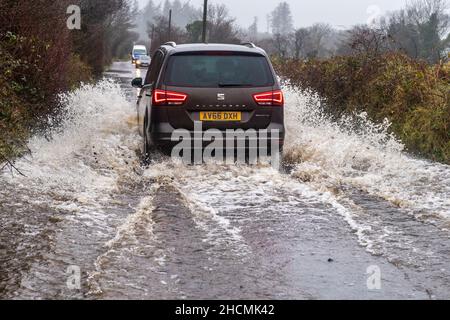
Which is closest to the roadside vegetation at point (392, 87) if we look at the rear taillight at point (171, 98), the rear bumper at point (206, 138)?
the rear bumper at point (206, 138)

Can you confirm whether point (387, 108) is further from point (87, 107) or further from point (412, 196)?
point (87, 107)

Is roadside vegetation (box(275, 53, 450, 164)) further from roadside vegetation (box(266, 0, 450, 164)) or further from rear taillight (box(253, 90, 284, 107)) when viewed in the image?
rear taillight (box(253, 90, 284, 107))

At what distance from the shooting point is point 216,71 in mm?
8336

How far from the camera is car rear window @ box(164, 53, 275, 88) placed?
8.27 m

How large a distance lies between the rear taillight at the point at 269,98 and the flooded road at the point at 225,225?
906mm

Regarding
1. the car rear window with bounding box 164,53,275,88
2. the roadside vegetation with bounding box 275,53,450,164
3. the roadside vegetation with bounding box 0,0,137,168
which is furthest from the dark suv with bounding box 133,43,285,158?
the roadside vegetation with bounding box 275,53,450,164

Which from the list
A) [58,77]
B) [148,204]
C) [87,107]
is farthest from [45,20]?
[148,204]

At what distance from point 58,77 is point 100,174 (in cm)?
395

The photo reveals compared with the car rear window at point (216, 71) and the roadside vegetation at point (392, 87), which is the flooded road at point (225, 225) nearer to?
Answer: the roadside vegetation at point (392, 87)

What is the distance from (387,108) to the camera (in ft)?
40.3

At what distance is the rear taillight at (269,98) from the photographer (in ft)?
27.3

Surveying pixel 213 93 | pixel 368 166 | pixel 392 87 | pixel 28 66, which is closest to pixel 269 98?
pixel 213 93

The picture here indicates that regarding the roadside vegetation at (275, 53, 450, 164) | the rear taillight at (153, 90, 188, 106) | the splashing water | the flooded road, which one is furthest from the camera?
the roadside vegetation at (275, 53, 450, 164)

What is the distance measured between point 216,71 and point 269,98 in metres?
0.81
